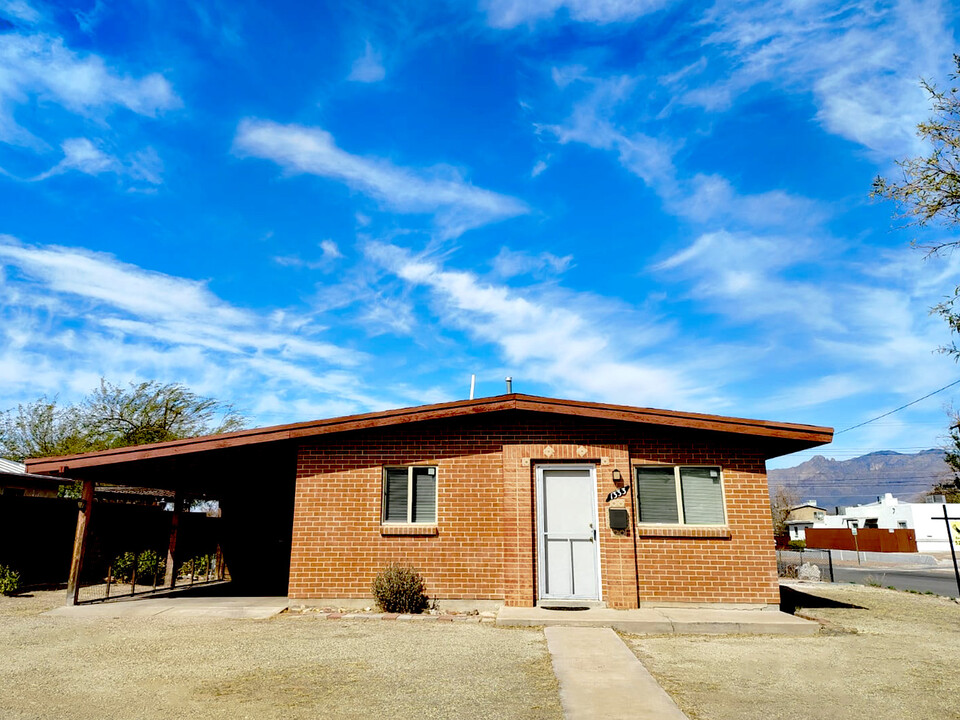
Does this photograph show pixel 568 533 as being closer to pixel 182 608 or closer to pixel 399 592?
pixel 399 592

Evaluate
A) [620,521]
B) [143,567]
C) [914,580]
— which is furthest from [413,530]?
[914,580]

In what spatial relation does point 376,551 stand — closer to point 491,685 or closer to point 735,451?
point 491,685

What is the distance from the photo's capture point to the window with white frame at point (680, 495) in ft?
34.7

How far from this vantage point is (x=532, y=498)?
1075cm

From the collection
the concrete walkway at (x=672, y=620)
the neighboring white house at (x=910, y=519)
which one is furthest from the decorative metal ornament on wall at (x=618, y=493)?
the neighboring white house at (x=910, y=519)

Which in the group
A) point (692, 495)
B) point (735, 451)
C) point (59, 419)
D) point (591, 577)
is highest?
point (59, 419)

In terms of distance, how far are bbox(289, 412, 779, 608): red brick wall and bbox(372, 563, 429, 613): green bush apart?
296 mm

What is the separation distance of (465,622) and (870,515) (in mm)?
56254

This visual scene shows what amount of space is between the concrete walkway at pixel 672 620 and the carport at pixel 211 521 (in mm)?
5390

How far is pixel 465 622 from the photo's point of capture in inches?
380

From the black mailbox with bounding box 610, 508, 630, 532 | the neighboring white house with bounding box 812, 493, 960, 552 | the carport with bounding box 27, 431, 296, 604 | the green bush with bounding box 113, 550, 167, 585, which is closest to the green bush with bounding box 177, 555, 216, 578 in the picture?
the carport with bounding box 27, 431, 296, 604

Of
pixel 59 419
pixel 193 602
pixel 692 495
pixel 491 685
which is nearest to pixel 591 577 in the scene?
pixel 692 495

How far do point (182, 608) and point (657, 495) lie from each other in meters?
7.95

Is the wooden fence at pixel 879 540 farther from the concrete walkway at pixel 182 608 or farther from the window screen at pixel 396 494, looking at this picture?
the concrete walkway at pixel 182 608
